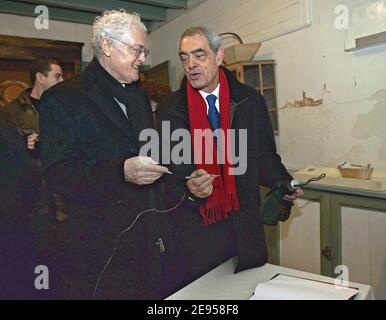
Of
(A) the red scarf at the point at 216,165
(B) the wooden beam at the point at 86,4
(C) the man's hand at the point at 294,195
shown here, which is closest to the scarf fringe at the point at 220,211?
(A) the red scarf at the point at 216,165

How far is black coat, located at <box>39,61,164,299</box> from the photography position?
0.82 meters

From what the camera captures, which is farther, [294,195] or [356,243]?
[356,243]

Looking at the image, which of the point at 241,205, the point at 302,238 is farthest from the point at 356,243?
the point at 241,205

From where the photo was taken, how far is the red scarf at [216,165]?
1023mm

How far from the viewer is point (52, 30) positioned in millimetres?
1094

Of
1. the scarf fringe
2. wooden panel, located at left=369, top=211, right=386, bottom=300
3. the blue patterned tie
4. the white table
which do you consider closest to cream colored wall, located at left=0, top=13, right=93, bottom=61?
the blue patterned tie

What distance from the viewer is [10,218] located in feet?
3.11

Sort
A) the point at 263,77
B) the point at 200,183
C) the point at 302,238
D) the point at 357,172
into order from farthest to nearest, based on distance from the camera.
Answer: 1. the point at 263,77
2. the point at 302,238
3. the point at 357,172
4. the point at 200,183

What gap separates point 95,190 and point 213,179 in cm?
34

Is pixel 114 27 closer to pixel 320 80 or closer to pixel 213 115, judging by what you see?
pixel 213 115

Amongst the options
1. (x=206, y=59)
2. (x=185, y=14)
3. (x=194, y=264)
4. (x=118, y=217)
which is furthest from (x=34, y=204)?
(x=185, y=14)

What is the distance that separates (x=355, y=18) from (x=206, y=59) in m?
0.61

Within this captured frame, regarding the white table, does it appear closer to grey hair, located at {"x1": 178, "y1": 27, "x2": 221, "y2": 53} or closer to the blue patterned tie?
the blue patterned tie
